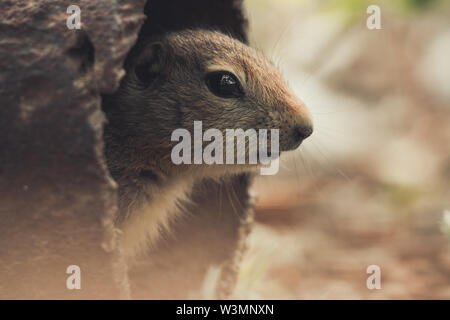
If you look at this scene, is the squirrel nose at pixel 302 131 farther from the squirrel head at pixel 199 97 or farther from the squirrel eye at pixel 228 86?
the squirrel eye at pixel 228 86

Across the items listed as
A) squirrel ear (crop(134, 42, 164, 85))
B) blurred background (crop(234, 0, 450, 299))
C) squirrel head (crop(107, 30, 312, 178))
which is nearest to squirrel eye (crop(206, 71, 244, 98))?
squirrel head (crop(107, 30, 312, 178))

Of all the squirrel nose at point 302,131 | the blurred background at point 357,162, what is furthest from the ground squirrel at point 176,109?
the blurred background at point 357,162

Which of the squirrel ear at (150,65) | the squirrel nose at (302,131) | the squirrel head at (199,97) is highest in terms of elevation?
the squirrel ear at (150,65)

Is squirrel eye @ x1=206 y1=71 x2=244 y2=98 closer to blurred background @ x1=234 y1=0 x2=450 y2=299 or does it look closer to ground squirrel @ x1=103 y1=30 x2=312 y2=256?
ground squirrel @ x1=103 y1=30 x2=312 y2=256

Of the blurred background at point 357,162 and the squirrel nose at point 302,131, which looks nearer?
the squirrel nose at point 302,131

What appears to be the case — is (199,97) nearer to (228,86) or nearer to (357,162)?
(228,86)

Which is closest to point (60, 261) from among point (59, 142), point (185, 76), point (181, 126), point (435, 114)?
point (59, 142)
